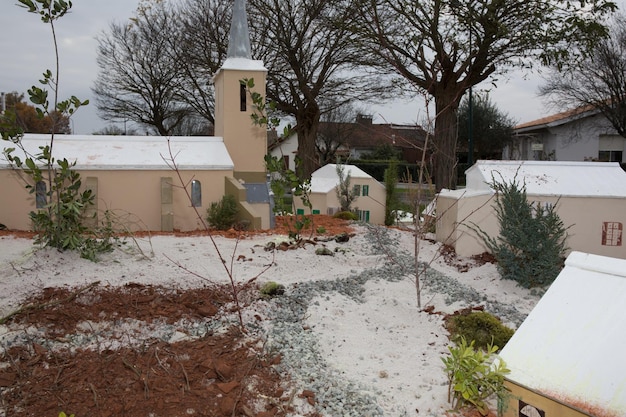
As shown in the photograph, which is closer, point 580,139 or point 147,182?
point 147,182

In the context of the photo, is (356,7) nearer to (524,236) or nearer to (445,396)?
(524,236)

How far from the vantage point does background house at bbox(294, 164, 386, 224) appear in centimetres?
1973

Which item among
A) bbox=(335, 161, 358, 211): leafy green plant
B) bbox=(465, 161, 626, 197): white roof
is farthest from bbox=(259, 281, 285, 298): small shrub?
bbox=(335, 161, 358, 211): leafy green plant

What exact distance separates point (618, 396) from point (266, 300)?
4396 mm

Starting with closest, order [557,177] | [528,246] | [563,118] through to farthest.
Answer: [528,246] < [557,177] < [563,118]

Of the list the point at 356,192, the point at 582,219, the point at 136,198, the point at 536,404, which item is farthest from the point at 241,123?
the point at 536,404

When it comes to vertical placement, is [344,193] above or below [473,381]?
above

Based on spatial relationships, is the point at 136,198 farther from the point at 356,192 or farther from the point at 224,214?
the point at 356,192

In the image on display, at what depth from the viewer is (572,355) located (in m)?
4.49

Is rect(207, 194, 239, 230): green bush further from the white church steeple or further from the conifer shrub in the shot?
the conifer shrub

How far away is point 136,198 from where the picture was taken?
14688mm

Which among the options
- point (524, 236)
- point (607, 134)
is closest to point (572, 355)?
point (524, 236)

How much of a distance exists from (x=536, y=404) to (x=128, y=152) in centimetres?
1313

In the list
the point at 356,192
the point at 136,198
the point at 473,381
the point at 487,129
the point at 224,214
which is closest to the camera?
the point at 473,381
